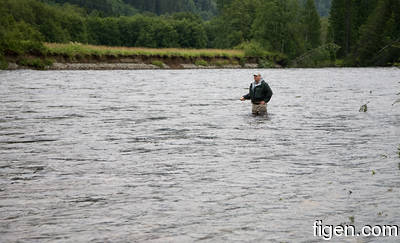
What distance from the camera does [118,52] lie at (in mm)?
73375

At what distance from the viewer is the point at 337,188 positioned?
31.5ft

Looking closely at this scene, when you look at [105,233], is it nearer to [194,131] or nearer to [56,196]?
[56,196]

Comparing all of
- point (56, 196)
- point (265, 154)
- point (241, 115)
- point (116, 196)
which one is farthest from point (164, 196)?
point (241, 115)

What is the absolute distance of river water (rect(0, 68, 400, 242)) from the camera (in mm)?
7641

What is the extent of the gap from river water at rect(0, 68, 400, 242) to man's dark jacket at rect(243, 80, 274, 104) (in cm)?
79

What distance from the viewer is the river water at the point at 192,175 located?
301 inches

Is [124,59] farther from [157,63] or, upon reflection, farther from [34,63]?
[34,63]

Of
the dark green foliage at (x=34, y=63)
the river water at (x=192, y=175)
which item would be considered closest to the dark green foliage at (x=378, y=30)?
the dark green foliage at (x=34, y=63)

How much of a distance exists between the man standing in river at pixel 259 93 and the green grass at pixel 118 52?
4638 centimetres

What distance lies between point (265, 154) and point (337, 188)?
11.4ft

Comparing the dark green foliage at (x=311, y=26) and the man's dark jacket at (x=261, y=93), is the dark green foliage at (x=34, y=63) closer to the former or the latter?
the man's dark jacket at (x=261, y=93)

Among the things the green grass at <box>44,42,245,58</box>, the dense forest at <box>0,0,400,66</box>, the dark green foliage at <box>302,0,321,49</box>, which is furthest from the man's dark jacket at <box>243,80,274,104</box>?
the dark green foliage at <box>302,0,321,49</box>

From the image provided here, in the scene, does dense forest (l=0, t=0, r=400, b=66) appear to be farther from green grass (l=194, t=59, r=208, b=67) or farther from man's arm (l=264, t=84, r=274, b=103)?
man's arm (l=264, t=84, r=274, b=103)

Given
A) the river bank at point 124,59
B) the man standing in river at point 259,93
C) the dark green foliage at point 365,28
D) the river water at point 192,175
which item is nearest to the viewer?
the river water at point 192,175
